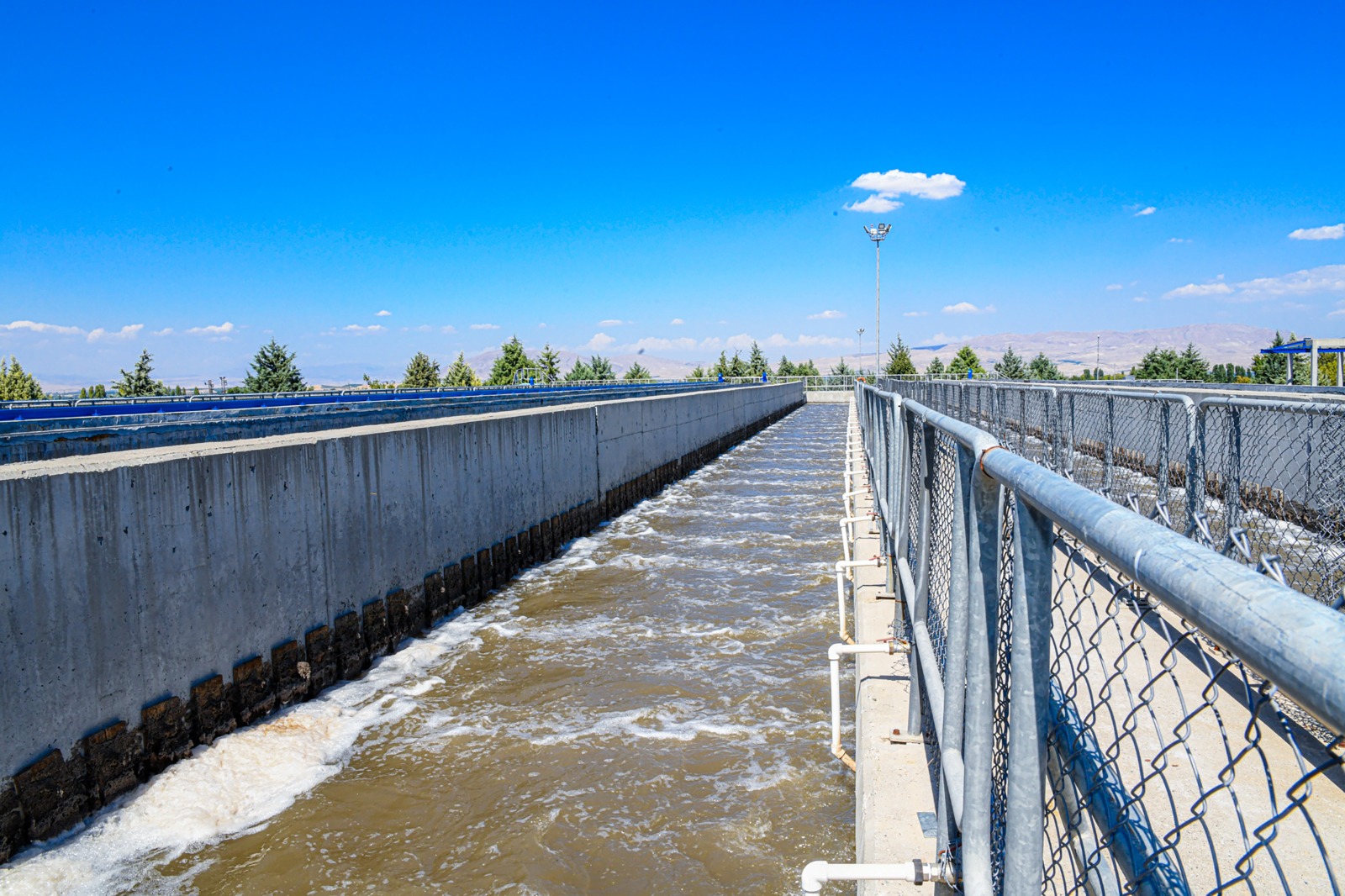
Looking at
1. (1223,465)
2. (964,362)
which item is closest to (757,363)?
(964,362)

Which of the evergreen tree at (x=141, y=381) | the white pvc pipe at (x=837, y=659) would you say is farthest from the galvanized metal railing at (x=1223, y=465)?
the evergreen tree at (x=141, y=381)

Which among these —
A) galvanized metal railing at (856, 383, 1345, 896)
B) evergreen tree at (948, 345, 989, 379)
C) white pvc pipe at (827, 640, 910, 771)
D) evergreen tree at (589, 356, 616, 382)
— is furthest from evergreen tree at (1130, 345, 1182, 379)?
galvanized metal railing at (856, 383, 1345, 896)

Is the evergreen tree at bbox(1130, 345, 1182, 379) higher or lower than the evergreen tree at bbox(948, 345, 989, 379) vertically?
lower

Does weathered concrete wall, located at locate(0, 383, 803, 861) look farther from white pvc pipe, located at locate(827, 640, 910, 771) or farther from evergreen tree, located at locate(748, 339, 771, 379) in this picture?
evergreen tree, located at locate(748, 339, 771, 379)

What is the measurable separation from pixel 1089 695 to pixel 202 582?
218 inches

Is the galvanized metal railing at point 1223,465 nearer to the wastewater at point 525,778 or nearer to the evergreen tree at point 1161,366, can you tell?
the wastewater at point 525,778

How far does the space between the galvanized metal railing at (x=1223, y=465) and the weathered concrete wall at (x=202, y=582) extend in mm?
6257

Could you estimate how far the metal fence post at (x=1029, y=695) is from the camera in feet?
5.85

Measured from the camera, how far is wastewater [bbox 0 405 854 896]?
4703 mm

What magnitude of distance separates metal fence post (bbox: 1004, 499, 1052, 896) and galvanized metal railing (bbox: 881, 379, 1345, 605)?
9.62 ft

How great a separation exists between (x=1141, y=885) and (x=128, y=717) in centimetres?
575

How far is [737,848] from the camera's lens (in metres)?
4.90

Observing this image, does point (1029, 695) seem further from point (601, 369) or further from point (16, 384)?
point (601, 369)

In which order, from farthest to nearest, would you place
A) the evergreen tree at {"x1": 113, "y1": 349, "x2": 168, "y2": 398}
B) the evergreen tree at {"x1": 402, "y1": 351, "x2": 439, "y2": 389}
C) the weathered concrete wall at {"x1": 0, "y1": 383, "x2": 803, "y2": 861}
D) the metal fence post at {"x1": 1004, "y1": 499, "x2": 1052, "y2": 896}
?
the evergreen tree at {"x1": 402, "y1": 351, "x2": 439, "y2": 389} → the evergreen tree at {"x1": 113, "y1": 349, "x2": 168, "y2": 398} → the weathered concrete wall at {"x1": 0, "y1": 383, "x2": 803, "y2": 861} → the metal fence post at {"x1": 1004, "y1": 499, "x2": 1052, "y2": 896}
